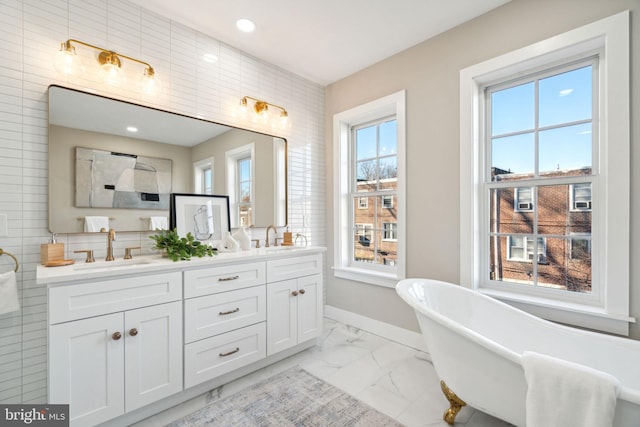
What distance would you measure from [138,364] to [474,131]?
2766 mm

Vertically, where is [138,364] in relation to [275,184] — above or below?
below

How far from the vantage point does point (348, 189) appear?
3.43 m

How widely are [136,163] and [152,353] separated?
1.29 meters

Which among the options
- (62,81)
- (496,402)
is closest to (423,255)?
(496,402)

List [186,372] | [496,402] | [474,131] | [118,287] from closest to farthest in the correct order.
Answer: [496,402] < [118,287] < [186,372] < [474,131]

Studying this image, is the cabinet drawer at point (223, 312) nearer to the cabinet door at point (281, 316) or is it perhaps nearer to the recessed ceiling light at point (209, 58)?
the cabinet door at point (281, 316)

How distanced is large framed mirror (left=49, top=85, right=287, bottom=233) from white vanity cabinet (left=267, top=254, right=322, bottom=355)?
0.64 meters

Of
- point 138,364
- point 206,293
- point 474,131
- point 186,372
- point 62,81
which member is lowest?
point 186,372

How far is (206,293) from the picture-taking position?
1940 millimetres

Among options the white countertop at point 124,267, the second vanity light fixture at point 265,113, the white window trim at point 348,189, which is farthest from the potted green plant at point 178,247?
the white window trim at point 348,189

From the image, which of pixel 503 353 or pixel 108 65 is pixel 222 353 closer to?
pixel 503 353

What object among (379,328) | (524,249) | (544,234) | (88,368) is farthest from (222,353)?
(544,234)

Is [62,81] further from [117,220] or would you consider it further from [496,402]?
[496,402]

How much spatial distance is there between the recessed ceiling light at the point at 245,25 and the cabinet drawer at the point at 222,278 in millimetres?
1885
